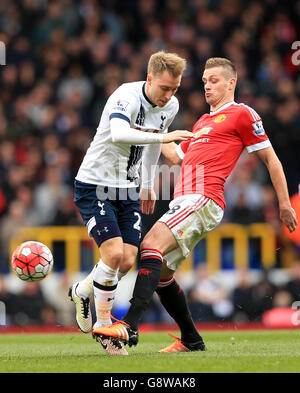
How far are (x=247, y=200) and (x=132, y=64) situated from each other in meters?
Result: 3.97

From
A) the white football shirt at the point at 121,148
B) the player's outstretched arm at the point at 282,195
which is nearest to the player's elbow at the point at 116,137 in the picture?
the white football shirt at the point at 121,148

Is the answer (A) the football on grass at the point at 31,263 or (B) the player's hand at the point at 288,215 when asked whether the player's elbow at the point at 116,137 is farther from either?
(A) the football on grass at the point at 31,263

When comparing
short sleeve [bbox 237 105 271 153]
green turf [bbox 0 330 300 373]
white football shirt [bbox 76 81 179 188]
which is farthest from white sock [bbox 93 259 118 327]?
short sleeve [bbox 237 105 271 153]

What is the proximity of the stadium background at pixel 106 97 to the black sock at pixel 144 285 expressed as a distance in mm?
5336

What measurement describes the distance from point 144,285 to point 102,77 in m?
9.05

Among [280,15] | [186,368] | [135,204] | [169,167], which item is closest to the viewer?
[186,368]

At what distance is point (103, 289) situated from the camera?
588 cm

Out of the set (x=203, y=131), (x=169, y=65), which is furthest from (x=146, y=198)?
(x=169, y=65)

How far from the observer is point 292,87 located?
13367mm

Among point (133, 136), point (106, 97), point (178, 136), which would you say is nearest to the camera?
point (178, 136)

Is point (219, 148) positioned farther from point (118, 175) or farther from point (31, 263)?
point (31, 263)

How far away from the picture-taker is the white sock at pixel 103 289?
5848mm
